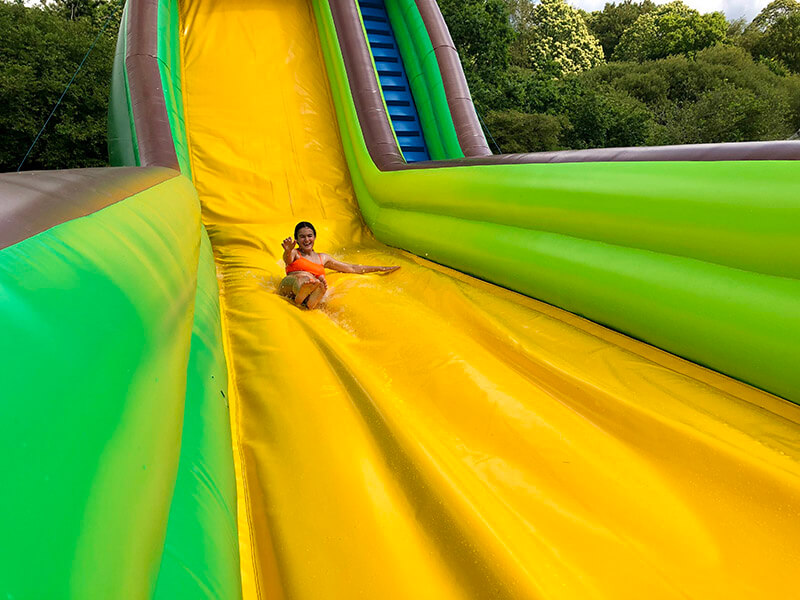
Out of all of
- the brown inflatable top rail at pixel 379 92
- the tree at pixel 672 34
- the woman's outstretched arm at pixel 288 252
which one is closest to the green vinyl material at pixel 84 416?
the woman's outstretched arm at pixel 288 252

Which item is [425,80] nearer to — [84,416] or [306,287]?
[306,287]

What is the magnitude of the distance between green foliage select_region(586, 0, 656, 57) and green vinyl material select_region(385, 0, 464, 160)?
18.5 metres

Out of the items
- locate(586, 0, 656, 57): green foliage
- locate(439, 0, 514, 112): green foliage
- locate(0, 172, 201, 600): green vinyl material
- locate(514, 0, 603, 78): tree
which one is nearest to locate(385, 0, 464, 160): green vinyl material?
locate(0, 172, 201, 600): green vinyl material

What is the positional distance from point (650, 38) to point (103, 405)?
20.3m

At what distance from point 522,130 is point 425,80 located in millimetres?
7284

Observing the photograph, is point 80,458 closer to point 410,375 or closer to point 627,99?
point 410,375

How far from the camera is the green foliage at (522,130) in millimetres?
10094

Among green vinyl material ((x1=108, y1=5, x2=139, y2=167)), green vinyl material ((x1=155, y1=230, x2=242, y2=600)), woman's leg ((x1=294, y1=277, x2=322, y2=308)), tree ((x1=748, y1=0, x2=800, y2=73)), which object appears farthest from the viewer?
tree ((x1=748, y1=0, x2=800, y2=73))

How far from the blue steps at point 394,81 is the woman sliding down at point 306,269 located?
1.36 meters

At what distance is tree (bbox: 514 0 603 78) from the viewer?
55.3ft

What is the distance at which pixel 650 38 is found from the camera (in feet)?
56.2

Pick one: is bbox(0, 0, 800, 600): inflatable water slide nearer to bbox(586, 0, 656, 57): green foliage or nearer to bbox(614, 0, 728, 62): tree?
bbox(614, 0, 728, 62): tree

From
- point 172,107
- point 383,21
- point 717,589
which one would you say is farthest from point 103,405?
point 383,21

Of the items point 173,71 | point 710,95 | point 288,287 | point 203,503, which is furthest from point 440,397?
point 710,95
